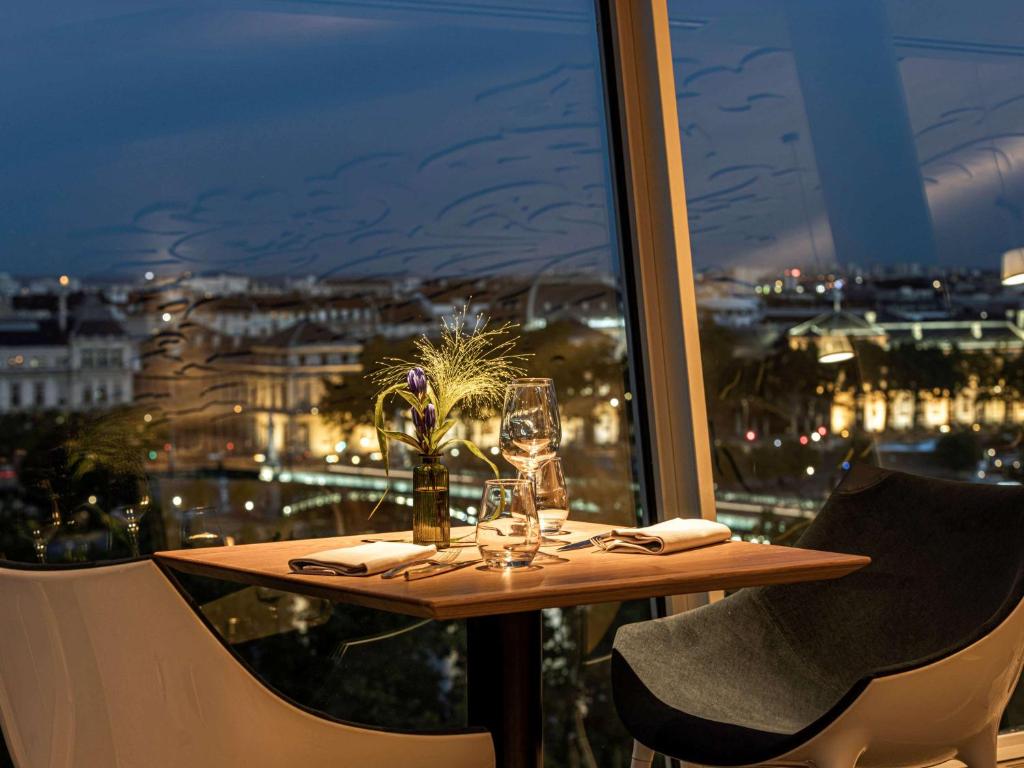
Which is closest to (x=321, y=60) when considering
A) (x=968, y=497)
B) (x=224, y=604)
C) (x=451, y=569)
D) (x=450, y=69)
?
(x=450, y=69)

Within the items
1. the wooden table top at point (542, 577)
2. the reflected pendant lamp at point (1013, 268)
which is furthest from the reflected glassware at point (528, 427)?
the reflected pendant lamp at point (1013, 268)

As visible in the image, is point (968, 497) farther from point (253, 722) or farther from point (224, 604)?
point (224, 604)

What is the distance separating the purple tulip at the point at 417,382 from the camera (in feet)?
7.64

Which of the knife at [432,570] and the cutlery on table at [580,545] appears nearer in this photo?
the knife at [432,570]

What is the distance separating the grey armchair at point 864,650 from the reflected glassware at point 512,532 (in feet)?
2.02

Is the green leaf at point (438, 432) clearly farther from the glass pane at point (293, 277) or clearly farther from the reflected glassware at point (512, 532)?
the glass pane at point (293, 277)

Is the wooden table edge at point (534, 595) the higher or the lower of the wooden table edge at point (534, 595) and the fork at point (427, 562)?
the lower

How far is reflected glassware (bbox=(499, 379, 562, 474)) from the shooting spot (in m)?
2.40

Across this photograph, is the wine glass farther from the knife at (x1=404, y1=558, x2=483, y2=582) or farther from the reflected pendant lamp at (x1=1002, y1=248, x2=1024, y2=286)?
the reflected pendant lamp at (x1=1002, y1=248, x2=1024, y2=286)

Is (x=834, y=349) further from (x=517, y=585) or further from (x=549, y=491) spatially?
(x=517, y=585)

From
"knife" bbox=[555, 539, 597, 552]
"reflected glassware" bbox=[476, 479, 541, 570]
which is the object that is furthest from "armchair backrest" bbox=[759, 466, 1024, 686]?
"reflected glassware" bbox=[476, 479, 541, 570]

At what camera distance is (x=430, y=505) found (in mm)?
2320

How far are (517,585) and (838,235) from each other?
7.12 ft

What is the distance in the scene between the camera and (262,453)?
10.4 feet
